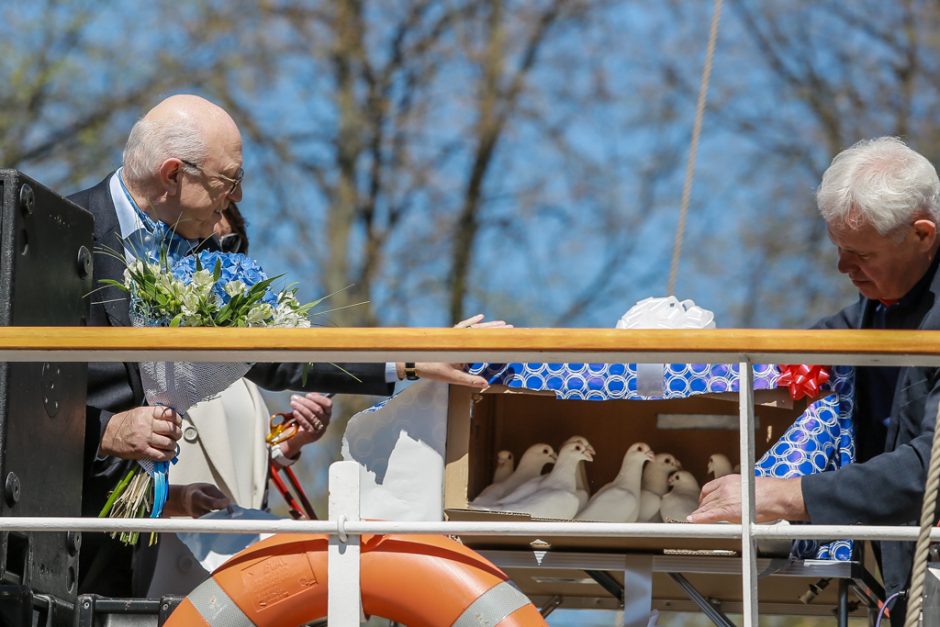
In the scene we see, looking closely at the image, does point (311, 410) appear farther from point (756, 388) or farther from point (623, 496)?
point (756, 388)

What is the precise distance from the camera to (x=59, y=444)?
281 cm

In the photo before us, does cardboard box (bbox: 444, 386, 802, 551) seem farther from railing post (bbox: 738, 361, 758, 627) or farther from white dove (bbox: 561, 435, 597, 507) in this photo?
railing post (bbox: 738, 361, 758, 627)

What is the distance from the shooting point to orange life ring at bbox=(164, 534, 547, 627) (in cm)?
254

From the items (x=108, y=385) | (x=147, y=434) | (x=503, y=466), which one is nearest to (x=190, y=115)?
(x=108, y=385)

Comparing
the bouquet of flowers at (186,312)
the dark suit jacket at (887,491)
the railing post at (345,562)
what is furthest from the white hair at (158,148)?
the dark suit jacket at (887,491)

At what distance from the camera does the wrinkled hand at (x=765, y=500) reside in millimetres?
2846

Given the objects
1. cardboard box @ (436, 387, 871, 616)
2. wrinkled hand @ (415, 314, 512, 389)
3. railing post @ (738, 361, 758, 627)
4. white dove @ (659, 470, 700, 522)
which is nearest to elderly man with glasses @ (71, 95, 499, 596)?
wrinkled hand @ (415, 314, 512, 389)

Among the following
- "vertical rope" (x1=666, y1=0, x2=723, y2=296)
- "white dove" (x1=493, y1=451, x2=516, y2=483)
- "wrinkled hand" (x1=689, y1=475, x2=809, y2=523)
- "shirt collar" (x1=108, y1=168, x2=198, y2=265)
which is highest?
"vertical rope" (x1=666, y1=0, x2=723, y2=296)

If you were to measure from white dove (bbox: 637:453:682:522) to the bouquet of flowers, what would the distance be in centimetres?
81

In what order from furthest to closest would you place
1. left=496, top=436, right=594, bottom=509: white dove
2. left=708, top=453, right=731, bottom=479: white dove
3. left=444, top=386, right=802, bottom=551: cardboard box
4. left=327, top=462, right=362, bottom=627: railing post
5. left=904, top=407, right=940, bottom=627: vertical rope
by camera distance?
left=444, top=386, right=802, bottom=551: cardboard box < left=708, top=453, right=731, bottom=479: white dove < left=496, top=436, right=594, bottom=509: white dove < left=327, top=462, right=362, bottom=627: railing post < left=904, top=407, right=940, bottom=627: vertical rope

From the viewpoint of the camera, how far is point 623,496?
3162 millimetres

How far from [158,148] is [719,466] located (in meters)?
1.38

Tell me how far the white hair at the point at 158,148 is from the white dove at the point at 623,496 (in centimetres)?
112

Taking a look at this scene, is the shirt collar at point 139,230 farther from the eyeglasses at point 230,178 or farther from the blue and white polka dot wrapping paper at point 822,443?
the blue and white polka dot wrapping paper at point 822,443
